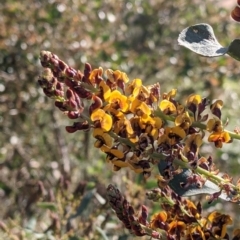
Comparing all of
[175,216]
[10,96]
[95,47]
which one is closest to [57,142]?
[10,96]

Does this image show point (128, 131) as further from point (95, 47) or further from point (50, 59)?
point (95, 47)

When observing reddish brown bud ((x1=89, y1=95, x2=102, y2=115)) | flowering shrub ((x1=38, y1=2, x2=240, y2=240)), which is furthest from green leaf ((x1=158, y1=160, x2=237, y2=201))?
reddish brown bud ((x1=89, y1=95, x2=102, y2=115))

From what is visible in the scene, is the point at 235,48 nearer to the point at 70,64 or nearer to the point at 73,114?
the point at 73,114

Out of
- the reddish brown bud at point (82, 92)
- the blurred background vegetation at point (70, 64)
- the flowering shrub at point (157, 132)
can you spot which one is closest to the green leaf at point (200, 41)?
the flowering shrub at point (157, 132)

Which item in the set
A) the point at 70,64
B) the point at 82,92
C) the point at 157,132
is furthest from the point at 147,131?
the point at 70,64

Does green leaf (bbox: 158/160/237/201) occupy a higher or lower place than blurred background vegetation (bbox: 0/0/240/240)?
higher

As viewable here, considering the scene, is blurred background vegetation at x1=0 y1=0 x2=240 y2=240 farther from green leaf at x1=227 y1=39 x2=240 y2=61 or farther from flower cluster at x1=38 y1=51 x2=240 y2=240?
green leaf at x1=227 y1=39 x2=240 y2=61

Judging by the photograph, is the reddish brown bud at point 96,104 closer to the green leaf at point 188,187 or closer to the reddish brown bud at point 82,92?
the reddish brown bud at point 82,92

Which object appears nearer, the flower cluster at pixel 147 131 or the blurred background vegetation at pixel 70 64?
the flower cluster at pixel 147 131
